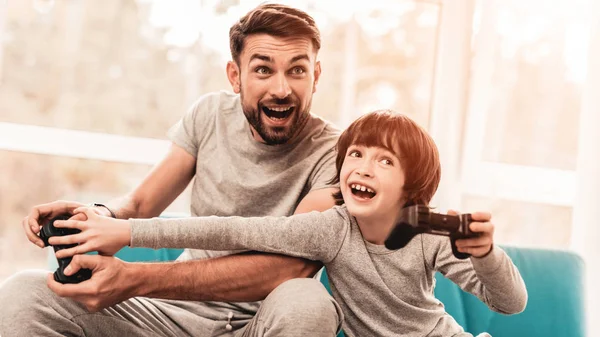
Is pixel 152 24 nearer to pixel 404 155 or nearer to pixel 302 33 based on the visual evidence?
pixel 302 33

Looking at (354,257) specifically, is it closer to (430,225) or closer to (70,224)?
(430,225)

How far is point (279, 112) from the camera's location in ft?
6.63

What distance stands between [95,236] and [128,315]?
0.25 metres

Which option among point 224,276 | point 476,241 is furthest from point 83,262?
point 476,241

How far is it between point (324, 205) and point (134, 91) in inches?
74.5

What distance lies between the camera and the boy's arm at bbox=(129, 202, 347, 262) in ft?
5.48

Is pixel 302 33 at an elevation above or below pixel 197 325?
above

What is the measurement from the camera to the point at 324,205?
1.87 metres

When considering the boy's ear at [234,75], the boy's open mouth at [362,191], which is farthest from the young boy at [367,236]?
the boy's ear at [234,75]

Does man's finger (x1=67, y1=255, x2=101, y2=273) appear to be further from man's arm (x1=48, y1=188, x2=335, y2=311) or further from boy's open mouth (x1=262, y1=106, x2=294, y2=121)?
boy's open mouth (x1=262, y1=106, x2=294, y2=121)

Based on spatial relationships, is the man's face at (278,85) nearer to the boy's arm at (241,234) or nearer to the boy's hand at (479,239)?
the boy's arm at (241,234)

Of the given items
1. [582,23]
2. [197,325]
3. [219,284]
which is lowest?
[197,325]

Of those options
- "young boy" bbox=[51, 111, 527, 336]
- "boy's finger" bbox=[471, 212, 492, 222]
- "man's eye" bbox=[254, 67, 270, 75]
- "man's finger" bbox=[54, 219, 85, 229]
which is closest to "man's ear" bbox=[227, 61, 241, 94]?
"man's eye" bbox=[254, 67, 270, 75]

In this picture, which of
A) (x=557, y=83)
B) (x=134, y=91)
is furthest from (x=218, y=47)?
(x=557, y=83)
